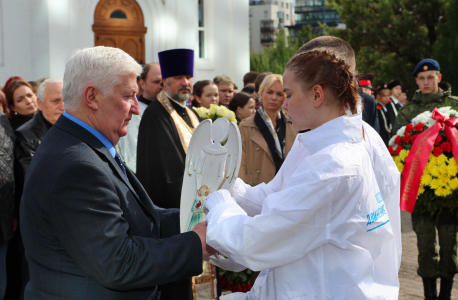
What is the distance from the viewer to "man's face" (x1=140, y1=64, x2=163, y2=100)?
227 inches

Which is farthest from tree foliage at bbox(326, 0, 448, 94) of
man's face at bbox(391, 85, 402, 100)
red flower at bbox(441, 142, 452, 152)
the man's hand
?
the man's hand

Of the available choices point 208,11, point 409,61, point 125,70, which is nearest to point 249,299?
point 125,70

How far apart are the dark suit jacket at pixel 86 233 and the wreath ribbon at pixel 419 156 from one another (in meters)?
3.38

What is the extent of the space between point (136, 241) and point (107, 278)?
181 mm

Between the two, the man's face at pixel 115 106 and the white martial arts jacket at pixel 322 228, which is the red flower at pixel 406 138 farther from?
the man's face at pixel 115 106

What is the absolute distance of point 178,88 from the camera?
451cm

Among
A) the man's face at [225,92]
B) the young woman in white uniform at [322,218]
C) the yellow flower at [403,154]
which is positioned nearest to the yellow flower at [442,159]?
the yellow flower at [403,154]

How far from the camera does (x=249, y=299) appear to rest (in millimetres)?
2105

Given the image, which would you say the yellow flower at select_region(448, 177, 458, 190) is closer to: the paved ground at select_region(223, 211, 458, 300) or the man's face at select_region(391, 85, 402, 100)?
the paved ground at select_region(223, 211, 458, 300)

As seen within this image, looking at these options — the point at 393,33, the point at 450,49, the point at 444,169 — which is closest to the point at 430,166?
the point at 444,169

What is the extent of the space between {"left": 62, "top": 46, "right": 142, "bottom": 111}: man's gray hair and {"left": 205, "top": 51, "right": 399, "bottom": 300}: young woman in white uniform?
0.67 m

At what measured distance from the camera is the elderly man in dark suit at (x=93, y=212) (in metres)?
1.78

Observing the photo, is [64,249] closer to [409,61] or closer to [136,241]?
[136,241]

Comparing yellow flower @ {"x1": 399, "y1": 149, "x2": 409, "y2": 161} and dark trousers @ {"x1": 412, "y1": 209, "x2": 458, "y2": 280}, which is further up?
yellow flower @ {"x1": 399, "y1": 149, "x2": 409, "y2": 161}
